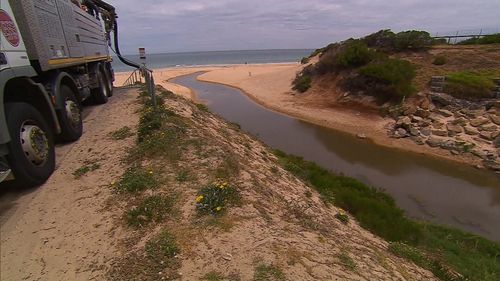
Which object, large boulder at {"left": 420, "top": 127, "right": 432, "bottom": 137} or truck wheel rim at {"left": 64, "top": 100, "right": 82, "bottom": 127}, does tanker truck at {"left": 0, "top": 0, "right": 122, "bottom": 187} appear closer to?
truck wheel rim at {"left": 64, "top": 100, "right": 82, "bottom": 127}

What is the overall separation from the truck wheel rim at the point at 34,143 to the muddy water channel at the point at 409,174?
12.2 metres

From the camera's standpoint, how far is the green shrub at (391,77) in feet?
84.1

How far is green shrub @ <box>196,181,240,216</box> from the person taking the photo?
5254 mm

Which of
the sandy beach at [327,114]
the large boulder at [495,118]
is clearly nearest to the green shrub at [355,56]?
the sandy beach at [327,114]

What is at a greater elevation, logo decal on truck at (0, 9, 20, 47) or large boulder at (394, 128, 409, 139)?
logo decal on truck at (0, 9, 20, 47)

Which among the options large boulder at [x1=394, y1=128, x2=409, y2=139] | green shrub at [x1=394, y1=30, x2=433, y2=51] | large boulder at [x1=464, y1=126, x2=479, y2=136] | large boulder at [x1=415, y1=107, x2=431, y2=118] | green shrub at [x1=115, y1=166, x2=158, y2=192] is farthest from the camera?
green shrub at [x1=394, y1=30, x2=433, y2=51]

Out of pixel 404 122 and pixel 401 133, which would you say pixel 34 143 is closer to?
pixel 401 133

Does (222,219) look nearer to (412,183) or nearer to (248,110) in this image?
(412,183)

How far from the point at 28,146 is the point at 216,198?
329 centimetres

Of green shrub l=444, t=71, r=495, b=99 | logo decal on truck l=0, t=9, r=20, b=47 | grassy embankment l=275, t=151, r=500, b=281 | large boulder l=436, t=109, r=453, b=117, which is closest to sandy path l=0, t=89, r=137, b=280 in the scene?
logo decal on truck l=0, t=9, r=20, b=47

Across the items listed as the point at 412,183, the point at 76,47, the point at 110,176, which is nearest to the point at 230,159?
the point at 110,176

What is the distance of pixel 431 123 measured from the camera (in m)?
22.3

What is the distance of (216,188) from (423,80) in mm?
26683

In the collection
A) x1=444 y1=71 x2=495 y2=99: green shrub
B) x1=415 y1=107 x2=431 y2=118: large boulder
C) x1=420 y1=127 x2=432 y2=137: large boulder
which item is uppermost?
x1=444 y1=71 x2=495 y2=99: green shrub
